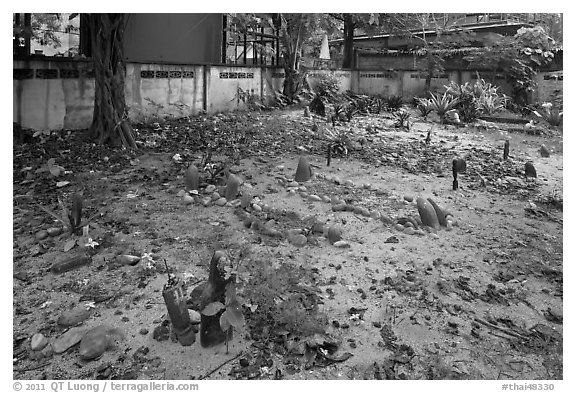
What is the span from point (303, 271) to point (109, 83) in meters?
4.09

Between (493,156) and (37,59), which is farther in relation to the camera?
(493,156)

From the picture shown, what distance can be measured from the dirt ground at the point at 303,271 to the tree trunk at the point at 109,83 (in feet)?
1.04

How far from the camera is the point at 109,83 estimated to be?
230 inches

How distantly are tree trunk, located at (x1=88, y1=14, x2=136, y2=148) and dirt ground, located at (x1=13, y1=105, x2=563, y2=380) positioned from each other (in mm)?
318

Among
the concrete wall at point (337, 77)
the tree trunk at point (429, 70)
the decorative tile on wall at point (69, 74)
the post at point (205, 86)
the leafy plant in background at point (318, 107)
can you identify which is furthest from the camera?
the tree trunk at point (429, 70)

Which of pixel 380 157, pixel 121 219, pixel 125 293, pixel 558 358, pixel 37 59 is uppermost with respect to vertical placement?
pixel 37 59

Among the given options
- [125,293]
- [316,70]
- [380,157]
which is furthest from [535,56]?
[125,293]

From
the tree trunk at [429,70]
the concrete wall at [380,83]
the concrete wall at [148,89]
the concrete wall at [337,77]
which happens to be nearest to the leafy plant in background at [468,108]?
the concrete wall at [148,89]

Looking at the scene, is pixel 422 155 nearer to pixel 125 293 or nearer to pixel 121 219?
pixel 121 219

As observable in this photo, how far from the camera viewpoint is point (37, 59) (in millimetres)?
6020

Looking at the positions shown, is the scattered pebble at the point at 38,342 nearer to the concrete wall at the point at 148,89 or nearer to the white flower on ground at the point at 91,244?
the white flower on ground at the point at 91,244

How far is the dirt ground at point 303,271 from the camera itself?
7.38 feet

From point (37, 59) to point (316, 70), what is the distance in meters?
7.76

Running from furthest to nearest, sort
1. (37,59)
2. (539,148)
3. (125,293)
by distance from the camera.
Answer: (539,148) → (37,59) → (125,293)
